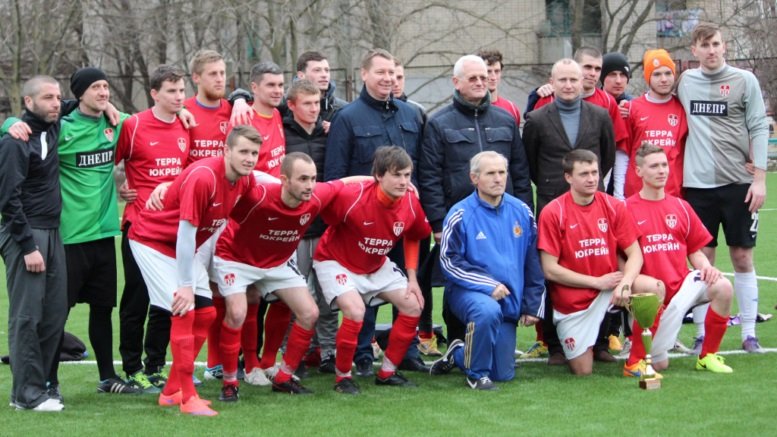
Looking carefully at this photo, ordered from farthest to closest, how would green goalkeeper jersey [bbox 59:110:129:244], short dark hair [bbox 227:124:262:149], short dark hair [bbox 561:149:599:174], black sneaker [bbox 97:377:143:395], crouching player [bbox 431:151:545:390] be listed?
1. short dark hair [bbox 561:149:599:174]
2. crouching player [bbox 431:151:545:390]
3. black sneaker [bbox 97:377:143:395]
4. green goalkeeper jersey [bbox 59:110:129:244]
5. short dark hair [bbox 227:124:262:149]

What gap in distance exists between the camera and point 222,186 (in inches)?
247

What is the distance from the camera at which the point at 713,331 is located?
23.2 ft

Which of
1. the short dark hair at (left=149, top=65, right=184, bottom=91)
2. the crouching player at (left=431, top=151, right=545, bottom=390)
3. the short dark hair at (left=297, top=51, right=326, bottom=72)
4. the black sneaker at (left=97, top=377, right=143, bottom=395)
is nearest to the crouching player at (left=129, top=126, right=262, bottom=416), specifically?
the black sneaker at (left=97, top=377, right=143, bottom=395)

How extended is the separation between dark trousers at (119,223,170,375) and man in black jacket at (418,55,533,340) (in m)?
2.00

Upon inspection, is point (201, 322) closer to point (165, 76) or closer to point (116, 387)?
point (116, 387)

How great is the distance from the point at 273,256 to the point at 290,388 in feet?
2.76

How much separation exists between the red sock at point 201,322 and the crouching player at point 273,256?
14 centimetres

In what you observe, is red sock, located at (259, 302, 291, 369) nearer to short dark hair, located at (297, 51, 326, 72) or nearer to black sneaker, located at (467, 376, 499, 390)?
black sneaker, located at (467, 376, 499, 390)

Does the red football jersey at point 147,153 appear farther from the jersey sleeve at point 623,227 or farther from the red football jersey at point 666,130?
the red football jersey at point 666,130

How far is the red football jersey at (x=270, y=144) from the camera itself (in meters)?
7.21

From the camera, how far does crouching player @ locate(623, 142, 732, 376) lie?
7.08 metres

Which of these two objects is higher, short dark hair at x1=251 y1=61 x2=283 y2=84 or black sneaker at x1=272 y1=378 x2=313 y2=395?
short dark hair at x1=251 y1=61 x2=283 y2=84

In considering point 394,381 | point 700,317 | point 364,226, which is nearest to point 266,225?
point 364,226

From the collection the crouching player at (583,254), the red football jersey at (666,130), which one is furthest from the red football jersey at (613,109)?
the crouching player at (583,254)
